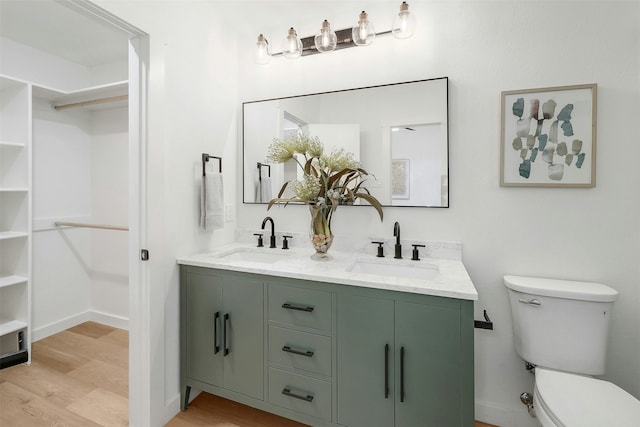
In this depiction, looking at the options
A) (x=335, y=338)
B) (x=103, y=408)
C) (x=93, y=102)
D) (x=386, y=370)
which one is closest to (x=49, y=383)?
(x=103, y=408)

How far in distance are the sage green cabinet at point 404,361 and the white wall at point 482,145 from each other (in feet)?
1.96

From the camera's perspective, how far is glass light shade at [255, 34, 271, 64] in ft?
6.69

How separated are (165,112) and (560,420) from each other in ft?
7.23

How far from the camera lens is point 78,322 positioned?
115 inches

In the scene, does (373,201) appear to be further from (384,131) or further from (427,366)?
(427,366)

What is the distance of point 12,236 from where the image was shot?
217cm

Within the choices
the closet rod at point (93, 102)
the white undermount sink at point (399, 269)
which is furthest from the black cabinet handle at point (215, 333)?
the closet rod at point (93, 102)

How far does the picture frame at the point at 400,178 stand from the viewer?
1.82m

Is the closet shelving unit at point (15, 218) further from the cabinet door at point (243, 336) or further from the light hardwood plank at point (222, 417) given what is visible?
the cabinet door at point (243, 336)

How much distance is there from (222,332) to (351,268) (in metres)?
0.79

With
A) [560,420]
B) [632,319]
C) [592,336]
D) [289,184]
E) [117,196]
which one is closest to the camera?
[560,420]

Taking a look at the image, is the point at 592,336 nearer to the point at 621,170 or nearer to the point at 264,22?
the point at 621,170

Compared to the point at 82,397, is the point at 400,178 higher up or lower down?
higher up

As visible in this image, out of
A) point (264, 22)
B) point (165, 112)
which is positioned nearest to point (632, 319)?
point (165, 112)
